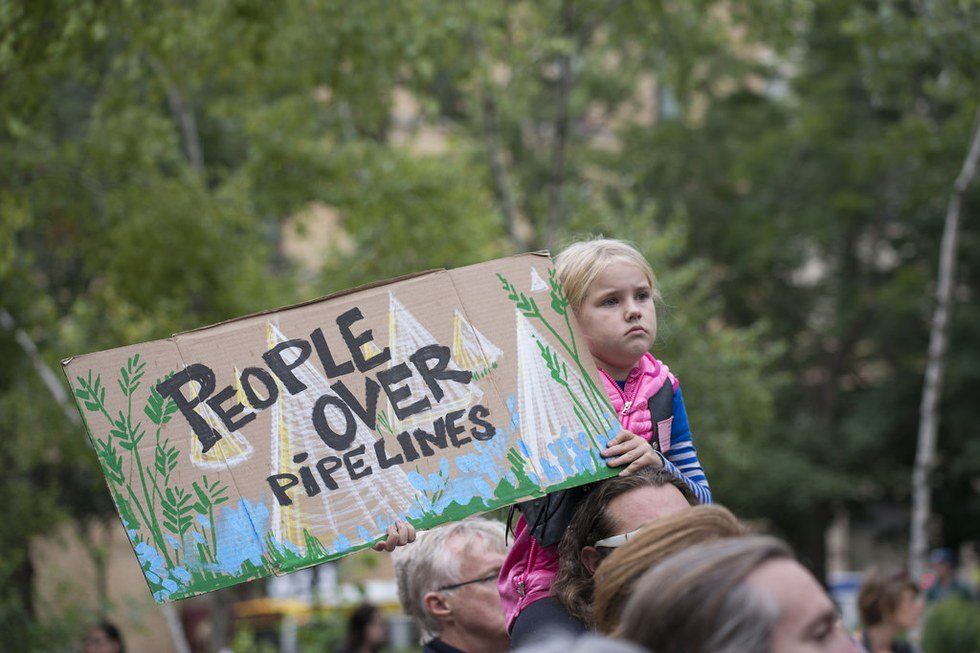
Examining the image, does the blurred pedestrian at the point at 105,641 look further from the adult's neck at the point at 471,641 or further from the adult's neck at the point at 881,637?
the adult's neck at the point at 881,637

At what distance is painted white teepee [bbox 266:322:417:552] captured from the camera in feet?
11.5

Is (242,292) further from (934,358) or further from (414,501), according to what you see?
(414,501)

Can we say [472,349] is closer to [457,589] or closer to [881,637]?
Answer: [457,589]

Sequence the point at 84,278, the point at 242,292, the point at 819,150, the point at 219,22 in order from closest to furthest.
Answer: the point at 219,22, the point at 242,292, the point at 84,278, the point at 819,150

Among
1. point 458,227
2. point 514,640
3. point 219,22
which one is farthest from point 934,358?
point 514,640

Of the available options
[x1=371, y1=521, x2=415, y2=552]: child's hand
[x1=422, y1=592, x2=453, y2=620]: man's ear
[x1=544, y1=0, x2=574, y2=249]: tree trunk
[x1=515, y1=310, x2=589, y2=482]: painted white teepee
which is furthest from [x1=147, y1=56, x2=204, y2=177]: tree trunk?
[x1=371, y1=521, x2=415, y2=552]: child's hand

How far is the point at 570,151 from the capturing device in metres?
25.6

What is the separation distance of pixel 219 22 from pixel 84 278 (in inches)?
243

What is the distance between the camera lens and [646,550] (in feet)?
9.11

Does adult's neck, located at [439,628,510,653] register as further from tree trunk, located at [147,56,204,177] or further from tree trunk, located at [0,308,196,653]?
tree trunk, located at [147,56,204,177]

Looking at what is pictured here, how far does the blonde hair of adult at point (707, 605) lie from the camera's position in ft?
7.04

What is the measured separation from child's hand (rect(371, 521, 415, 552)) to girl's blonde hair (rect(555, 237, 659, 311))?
0.81 m

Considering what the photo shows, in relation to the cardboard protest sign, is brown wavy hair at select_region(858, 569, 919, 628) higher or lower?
lower

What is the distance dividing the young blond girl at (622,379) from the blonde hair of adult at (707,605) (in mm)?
1230
